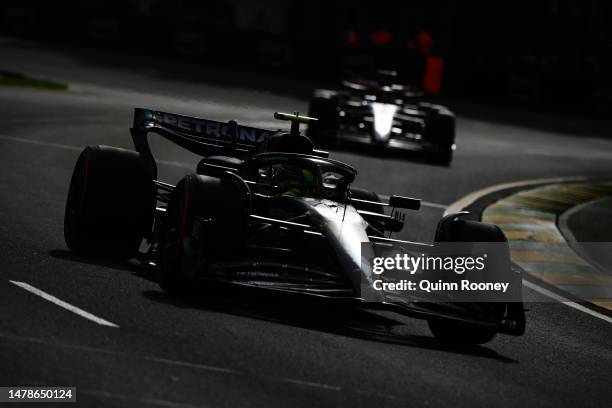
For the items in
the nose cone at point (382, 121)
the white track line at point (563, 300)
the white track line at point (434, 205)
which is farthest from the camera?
the nose cone at point (382, 121)

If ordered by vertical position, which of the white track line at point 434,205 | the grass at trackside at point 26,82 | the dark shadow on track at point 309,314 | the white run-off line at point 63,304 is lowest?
the white track line at point 434,205

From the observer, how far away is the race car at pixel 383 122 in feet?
78.2

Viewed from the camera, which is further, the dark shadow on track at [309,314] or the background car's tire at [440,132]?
the background car's tire at [440,132]

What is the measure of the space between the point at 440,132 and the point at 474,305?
46.8 feet

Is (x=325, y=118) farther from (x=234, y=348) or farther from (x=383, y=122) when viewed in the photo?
(x=234, y=348)

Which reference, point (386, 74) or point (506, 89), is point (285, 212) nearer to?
point (386, 74)

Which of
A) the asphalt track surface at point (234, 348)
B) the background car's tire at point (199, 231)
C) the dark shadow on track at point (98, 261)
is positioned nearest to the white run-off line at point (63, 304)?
the asphalt track surface at point (234, 348)

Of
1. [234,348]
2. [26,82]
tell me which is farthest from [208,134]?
[26,82]

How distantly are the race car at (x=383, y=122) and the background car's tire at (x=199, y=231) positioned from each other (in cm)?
1315

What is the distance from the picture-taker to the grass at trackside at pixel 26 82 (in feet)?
99.1

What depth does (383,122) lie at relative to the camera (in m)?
23.7

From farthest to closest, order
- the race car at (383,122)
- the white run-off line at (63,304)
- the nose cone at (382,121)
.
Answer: the race car at (383,122) < the nose cone at (382,121) < the white run-off line at (63,304)

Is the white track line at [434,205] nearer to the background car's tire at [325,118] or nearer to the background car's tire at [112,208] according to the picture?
the background car's tire at [325,118]

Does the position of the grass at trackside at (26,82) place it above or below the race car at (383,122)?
below
